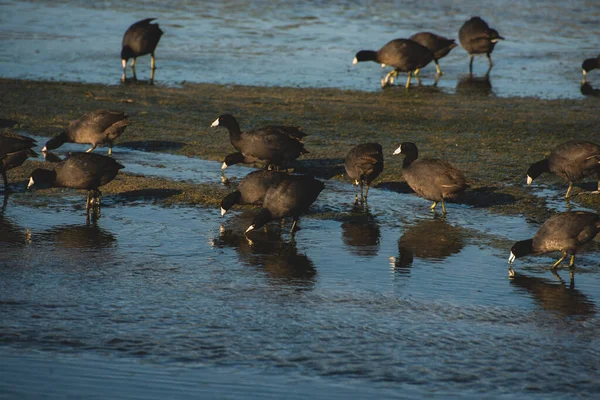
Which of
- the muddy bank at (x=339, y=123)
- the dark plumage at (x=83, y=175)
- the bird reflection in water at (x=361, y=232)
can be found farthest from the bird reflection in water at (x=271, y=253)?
the dark plumage at (x=83, y=175)

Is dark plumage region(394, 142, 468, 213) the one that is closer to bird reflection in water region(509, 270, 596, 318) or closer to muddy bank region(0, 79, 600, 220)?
muddy bank region(0, 79, 600, 220)

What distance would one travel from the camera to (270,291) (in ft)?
28.1

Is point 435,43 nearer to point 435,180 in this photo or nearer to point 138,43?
point 138,43

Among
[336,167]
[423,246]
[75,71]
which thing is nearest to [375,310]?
[423,246]

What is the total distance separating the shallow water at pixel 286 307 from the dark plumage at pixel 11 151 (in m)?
0.90

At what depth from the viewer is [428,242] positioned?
33.6 ft

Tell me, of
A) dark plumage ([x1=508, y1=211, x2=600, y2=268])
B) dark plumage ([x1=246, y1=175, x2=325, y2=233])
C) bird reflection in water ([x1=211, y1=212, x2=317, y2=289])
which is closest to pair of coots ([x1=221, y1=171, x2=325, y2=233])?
dark plumage ([x1=246, y1=175, x2=325, y2=233])

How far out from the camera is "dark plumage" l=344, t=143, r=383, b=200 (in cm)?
1180

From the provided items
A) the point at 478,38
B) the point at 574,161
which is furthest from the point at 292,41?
the point at 574,161

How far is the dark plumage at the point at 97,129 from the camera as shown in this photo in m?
13.8

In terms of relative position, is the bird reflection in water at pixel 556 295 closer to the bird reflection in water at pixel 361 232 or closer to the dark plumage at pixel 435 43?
the bird reflection in water at pixel 361 232

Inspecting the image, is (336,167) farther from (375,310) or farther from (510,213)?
(375,310)

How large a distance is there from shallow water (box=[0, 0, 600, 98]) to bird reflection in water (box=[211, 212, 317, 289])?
9.58m

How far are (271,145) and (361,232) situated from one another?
282 cm
